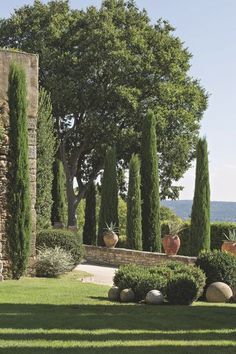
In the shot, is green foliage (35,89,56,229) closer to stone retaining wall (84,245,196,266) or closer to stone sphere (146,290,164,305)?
stone retaining wall (84,245,196,266)

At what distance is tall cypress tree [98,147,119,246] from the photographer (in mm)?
23625

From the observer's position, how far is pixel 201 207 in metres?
21.2

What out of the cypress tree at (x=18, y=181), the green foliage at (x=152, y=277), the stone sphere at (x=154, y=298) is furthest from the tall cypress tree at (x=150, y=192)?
the stone sphere at (x=154, y=298)

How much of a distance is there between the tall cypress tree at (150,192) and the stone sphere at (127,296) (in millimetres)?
10807

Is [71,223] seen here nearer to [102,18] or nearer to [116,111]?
[116,111]

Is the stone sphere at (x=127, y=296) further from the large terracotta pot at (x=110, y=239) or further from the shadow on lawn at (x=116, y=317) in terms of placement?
the large terracotta pot at (x=110, y=239)

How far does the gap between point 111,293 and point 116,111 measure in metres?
18.6

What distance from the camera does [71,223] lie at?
31.2 m

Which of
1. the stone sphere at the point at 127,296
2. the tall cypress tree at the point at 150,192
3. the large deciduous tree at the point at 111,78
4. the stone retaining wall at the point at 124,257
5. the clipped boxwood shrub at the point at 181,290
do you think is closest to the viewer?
the clipped boxwood shrub at the point at 181,290

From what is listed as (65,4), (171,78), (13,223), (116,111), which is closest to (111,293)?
(13,223)

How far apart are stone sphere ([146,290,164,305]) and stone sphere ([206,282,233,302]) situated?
1.42 metres

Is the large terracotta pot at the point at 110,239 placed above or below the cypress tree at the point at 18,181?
below

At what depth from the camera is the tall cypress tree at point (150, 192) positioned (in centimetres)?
2244

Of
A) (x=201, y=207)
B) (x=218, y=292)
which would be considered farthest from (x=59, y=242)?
(x=201, y=207)
